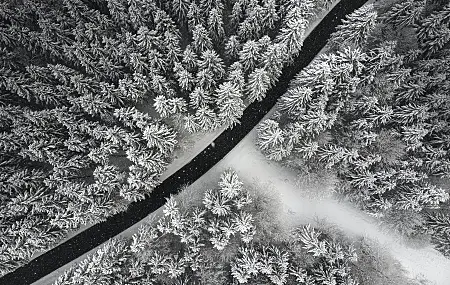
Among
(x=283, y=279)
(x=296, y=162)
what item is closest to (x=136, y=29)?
(x=296, y=162)

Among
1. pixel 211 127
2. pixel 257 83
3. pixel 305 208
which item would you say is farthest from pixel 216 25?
pixel 305 208

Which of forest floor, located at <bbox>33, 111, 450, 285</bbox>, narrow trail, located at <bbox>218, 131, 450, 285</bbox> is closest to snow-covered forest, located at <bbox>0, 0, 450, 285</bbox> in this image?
forest floor, located at <bbox>33, 111, 450, 285</bbox>

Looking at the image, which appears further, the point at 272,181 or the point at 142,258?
the point at 272,181

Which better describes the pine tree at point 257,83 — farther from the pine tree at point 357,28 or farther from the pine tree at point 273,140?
the pine tree at point 357,28

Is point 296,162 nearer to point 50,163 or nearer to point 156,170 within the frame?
point 156,170

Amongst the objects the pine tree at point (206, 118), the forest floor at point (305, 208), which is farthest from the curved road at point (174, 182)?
the pine tree at point (206, 118)

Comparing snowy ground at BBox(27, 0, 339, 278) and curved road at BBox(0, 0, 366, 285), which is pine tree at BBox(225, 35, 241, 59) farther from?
snowy ground at BBox(27, 0, 339, 278)
